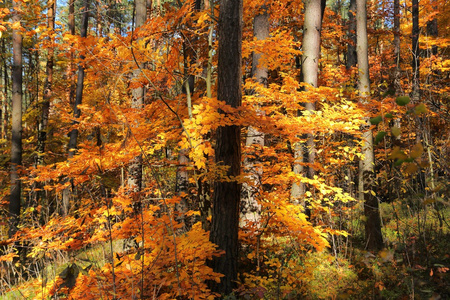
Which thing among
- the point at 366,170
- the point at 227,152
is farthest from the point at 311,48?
the point at 227,152

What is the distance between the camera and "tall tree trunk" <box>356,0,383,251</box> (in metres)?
5.91

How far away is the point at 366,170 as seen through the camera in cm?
612

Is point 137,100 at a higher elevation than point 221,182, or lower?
higher

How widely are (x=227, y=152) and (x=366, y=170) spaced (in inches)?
153

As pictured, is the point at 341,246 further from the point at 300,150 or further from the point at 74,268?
the point at 74,268

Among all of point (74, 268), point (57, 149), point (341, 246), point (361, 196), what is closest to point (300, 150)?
point (361, 196)

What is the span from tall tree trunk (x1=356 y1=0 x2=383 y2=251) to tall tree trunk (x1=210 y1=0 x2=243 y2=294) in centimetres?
315

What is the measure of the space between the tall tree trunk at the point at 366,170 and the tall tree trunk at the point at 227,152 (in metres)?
3.15

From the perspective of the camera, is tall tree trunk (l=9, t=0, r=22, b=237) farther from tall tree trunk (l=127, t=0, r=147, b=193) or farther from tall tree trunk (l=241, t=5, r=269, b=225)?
tall tree trunk (l=241, t=5, r=269, b=225)

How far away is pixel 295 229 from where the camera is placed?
3.96 m

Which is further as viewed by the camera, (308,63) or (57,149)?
(57,149)

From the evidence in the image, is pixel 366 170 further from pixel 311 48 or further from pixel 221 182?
pixel 221 182

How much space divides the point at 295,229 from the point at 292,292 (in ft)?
4.08

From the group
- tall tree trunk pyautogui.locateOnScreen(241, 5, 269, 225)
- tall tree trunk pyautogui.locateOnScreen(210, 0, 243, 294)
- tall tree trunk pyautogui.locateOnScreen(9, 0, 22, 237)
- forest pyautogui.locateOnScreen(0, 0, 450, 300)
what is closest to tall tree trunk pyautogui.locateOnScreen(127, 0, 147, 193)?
forest pyautogui.locateOnScreen(0, 0, 450, 300)
